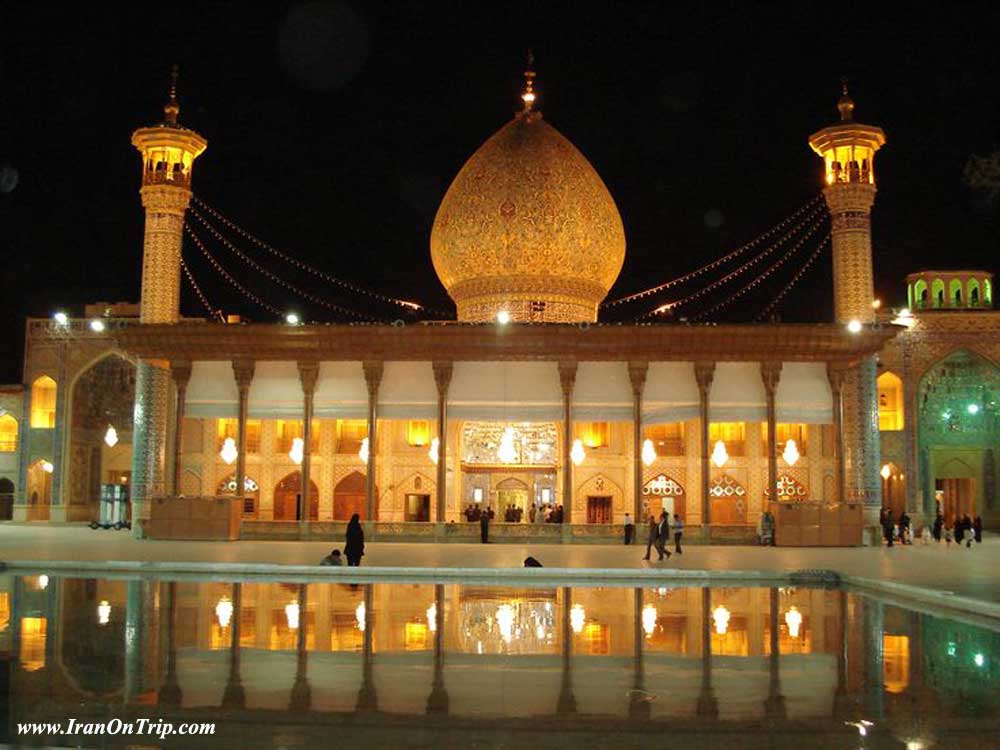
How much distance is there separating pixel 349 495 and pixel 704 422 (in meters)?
11.1

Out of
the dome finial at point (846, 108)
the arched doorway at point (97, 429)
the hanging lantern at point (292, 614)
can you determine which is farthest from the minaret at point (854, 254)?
the arched doorway at point (97, 429)

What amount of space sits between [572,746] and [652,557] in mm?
16839

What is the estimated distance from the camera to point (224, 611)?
12594 millimetres

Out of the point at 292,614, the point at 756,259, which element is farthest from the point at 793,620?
the point at 756,259

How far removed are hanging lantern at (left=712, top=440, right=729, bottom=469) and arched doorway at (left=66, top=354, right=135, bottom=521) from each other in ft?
81.3

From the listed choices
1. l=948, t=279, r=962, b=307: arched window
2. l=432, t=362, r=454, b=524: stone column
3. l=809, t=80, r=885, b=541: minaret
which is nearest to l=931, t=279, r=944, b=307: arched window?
l=948, t=279, r=962, b=307: arched window

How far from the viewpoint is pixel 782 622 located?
11.9 meters

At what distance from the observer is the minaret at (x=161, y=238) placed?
1195 inches

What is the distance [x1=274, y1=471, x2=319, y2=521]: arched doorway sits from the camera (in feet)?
106

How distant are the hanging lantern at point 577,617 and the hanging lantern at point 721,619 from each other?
145cm

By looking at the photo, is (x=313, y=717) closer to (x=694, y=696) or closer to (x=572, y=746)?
(x=572, y=746)

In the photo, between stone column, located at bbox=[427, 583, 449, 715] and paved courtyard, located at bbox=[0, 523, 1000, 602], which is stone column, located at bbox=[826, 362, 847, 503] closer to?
paved courtyard, located at bbox=[0, 523, 1000, 602]

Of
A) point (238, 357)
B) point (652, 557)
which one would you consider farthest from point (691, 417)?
point (238, 357)

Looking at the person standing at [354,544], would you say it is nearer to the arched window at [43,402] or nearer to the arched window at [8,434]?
the arched window at [43,402]
